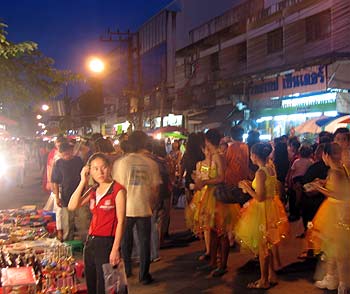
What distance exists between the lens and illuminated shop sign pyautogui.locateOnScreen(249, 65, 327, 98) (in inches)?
643

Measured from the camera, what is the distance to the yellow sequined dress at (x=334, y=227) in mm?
5547

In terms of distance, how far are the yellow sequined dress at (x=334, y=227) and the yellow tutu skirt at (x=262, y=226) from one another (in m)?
0.48

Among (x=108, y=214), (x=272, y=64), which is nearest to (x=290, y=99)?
(x=272, y=64)

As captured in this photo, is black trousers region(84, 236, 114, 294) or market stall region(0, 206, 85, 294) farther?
market stall region(0, 206, 85, 294)

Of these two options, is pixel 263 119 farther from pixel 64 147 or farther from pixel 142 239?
pixel 142 239

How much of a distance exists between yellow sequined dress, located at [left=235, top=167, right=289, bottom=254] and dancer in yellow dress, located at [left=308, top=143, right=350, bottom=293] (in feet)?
1.59

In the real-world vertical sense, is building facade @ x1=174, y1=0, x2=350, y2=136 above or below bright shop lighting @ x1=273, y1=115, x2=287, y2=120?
above

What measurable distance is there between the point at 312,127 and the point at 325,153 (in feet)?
29.9

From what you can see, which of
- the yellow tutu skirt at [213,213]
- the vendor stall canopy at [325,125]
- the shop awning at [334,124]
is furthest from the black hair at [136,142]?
the shop awning at [334,124]

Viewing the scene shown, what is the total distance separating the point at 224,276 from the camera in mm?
6910

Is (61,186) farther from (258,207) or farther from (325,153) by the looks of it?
(325,153)

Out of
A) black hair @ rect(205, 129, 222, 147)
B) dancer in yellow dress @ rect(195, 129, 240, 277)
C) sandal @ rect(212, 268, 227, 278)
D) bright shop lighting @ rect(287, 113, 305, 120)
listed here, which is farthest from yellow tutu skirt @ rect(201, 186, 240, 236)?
bright shop lighting @ rect(287, 113, 305, 120)

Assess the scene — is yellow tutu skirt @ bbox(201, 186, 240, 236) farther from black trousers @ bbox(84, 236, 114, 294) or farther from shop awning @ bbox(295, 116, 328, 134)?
shop awning @ bbox(295, 116, 328, 134)

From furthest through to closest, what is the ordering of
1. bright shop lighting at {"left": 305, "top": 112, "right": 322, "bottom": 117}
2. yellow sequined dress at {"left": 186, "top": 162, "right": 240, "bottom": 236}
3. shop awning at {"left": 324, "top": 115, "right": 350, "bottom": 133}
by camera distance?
bright shop lighting at {"left": 305, "top": 112, "right": 322, "bottom": 117} → shop awning at {"left": 324, "top": 115, "right": 350, "bottom": 133} → yellow sequined dress at {"left": 186, "top": 162, "right": 240, "bottom": 236}
